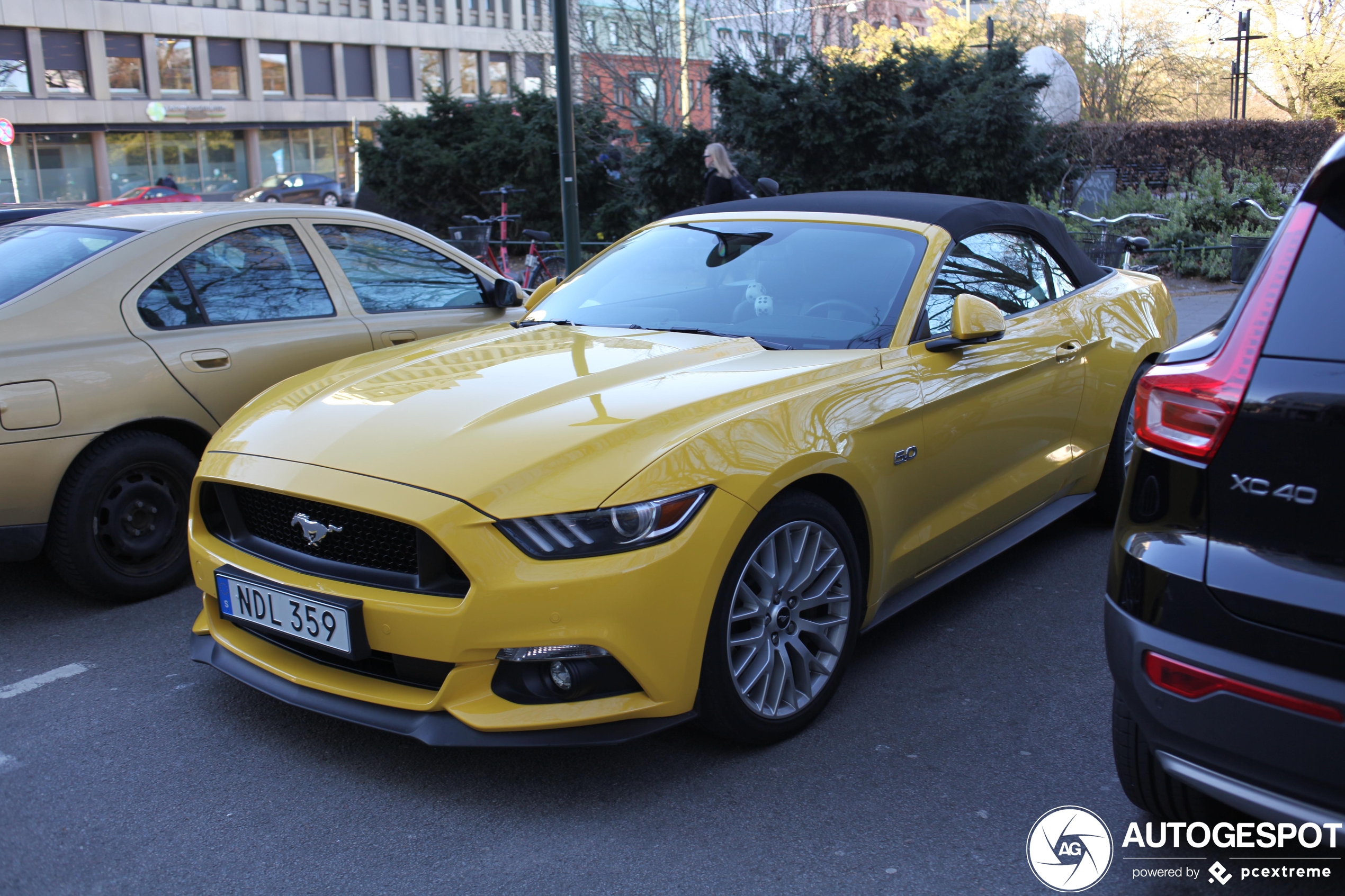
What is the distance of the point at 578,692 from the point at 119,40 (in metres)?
53.4

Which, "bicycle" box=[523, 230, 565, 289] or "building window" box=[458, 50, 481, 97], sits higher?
"building window" box=[458, 50, 481, 97]

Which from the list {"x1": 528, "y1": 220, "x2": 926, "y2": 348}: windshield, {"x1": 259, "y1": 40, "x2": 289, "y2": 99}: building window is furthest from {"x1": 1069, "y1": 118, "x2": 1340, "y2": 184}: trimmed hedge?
{"x1": 259, "y1": 40, "x2": 289, "y2": 99}: building window

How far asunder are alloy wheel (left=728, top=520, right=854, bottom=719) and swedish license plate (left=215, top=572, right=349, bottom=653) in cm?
102

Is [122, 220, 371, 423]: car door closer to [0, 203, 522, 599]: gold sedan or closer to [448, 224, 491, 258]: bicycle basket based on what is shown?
[0, 203, 522, 599]: gold sedan

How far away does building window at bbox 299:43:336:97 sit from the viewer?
5328 centimetres

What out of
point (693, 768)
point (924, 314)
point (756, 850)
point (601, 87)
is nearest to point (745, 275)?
point (924, 314)

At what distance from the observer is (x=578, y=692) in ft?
9.34

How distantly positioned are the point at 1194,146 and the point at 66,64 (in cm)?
4378

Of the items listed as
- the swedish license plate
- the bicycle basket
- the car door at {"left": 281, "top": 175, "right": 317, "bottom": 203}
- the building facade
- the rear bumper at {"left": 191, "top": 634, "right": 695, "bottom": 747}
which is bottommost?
the rear bumper at {"left": 191, "top": 634, "right": 695, "bottom": 747}

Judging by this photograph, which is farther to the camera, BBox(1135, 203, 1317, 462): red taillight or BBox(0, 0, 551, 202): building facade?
BBox(0, 0, 551, 202): building facade

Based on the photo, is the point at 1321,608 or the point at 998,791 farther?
the point at 998,791

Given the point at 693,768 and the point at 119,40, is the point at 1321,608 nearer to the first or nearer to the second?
the point at 693,768

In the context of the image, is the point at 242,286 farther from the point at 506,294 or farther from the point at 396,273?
the point at 506,294

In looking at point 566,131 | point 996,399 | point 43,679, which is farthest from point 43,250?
point 566,131
